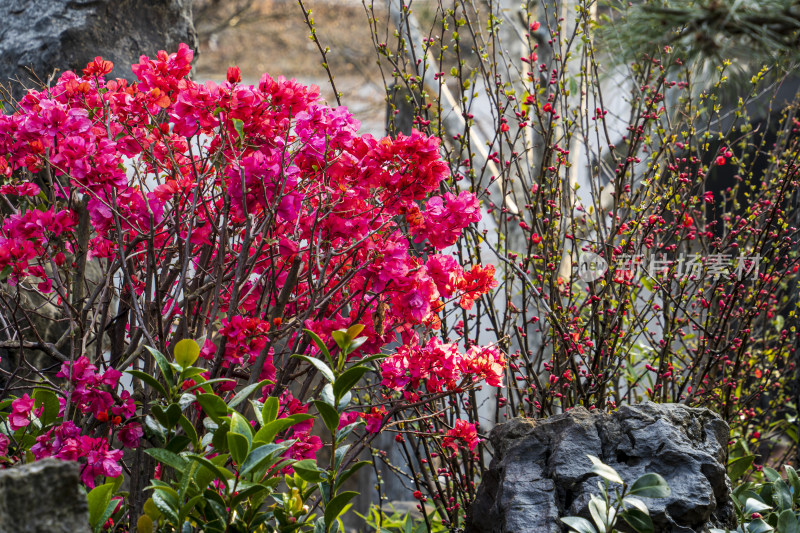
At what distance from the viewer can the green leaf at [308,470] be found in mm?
1473

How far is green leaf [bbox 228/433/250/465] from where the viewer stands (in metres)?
1.30

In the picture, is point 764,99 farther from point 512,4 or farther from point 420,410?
point 420,410

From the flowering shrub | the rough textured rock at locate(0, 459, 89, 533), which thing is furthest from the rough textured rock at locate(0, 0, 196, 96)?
the rough textured rock at locate(0, 459, 89, 533)

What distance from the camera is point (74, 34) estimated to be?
3125 millimetres

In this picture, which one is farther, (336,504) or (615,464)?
(615,464)

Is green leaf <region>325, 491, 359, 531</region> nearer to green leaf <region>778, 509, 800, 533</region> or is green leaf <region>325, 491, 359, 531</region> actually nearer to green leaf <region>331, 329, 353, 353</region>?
green leaf <region>331, 329, 353, 353</region>

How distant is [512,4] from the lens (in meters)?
5.48

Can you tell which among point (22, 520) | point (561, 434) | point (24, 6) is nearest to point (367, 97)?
point (24, 6)

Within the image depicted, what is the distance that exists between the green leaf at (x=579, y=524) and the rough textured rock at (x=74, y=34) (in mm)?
2699

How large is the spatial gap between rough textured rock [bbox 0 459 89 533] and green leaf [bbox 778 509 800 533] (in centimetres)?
144

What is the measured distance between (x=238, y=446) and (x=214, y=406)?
0.16m

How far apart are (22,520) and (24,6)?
2838 millimetres
